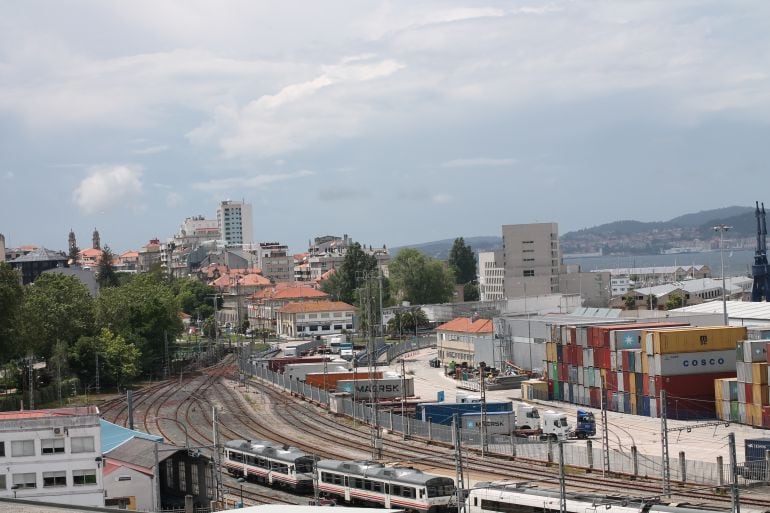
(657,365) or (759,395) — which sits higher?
(657,365)

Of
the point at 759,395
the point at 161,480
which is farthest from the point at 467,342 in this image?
the point at 161,480

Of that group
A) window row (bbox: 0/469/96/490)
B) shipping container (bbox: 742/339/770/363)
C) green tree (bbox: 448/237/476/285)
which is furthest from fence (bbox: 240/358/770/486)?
green tree (bbox: 448/237/476/285)

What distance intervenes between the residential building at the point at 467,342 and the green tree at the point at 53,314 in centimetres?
2626

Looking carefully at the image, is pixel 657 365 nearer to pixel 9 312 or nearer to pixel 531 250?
pixel 9 312

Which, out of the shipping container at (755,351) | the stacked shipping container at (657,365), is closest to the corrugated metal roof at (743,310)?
the stacked shipping container at (657,365)

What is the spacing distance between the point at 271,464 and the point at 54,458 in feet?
25.5

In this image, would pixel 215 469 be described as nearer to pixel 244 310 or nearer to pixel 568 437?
pixel 568 437

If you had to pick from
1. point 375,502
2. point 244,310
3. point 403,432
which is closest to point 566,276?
point 244,310

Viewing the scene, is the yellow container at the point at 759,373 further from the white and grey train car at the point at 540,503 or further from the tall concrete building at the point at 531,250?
the tall concrete building at the point at 531,250

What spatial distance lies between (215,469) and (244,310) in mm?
119371

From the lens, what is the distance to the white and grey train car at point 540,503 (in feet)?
86.3

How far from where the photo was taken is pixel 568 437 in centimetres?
4681

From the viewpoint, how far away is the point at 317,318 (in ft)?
399

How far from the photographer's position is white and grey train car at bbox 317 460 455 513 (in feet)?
101
